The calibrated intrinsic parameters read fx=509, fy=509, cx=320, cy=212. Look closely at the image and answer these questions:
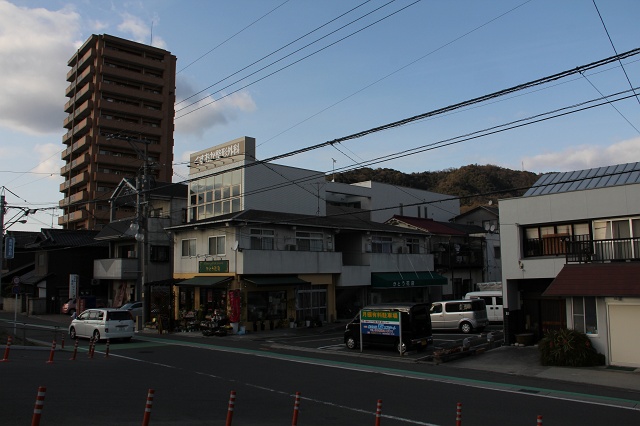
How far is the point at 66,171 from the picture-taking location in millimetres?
80938

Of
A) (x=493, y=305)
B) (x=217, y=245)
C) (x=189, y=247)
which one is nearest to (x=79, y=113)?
(x=189, y=247)

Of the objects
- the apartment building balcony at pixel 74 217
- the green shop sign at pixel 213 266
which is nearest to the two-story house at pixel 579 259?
the green shop sign at pixel 213 266

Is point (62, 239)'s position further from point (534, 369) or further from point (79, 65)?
point (534, 369)

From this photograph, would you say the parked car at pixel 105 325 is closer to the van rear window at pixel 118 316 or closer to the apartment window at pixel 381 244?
the van rear window at pixel 118 316

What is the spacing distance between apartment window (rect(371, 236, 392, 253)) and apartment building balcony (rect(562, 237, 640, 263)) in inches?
793

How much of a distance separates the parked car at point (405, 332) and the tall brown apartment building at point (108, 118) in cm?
5762

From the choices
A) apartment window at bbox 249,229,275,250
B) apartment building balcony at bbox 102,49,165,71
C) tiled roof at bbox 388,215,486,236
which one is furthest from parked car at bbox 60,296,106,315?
apartment building balcony at bbox 102,49,165,71

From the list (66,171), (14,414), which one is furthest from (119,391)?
(66,171)

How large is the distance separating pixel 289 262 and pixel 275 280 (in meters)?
1.93

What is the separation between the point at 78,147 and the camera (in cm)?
7738

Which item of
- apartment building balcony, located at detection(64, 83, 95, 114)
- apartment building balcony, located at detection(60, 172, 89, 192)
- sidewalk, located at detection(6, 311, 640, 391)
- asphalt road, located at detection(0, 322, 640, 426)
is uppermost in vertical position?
apartment building balcony, located at detection(64, 83, 95, 114)

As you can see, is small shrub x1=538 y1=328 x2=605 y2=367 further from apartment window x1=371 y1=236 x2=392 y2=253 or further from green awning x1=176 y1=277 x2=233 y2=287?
apartment window x1=371 y1=236 x2=392 y2=253

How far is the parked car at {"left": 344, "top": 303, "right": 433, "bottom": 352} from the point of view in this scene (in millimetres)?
22375

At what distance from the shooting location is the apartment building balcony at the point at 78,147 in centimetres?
7606
